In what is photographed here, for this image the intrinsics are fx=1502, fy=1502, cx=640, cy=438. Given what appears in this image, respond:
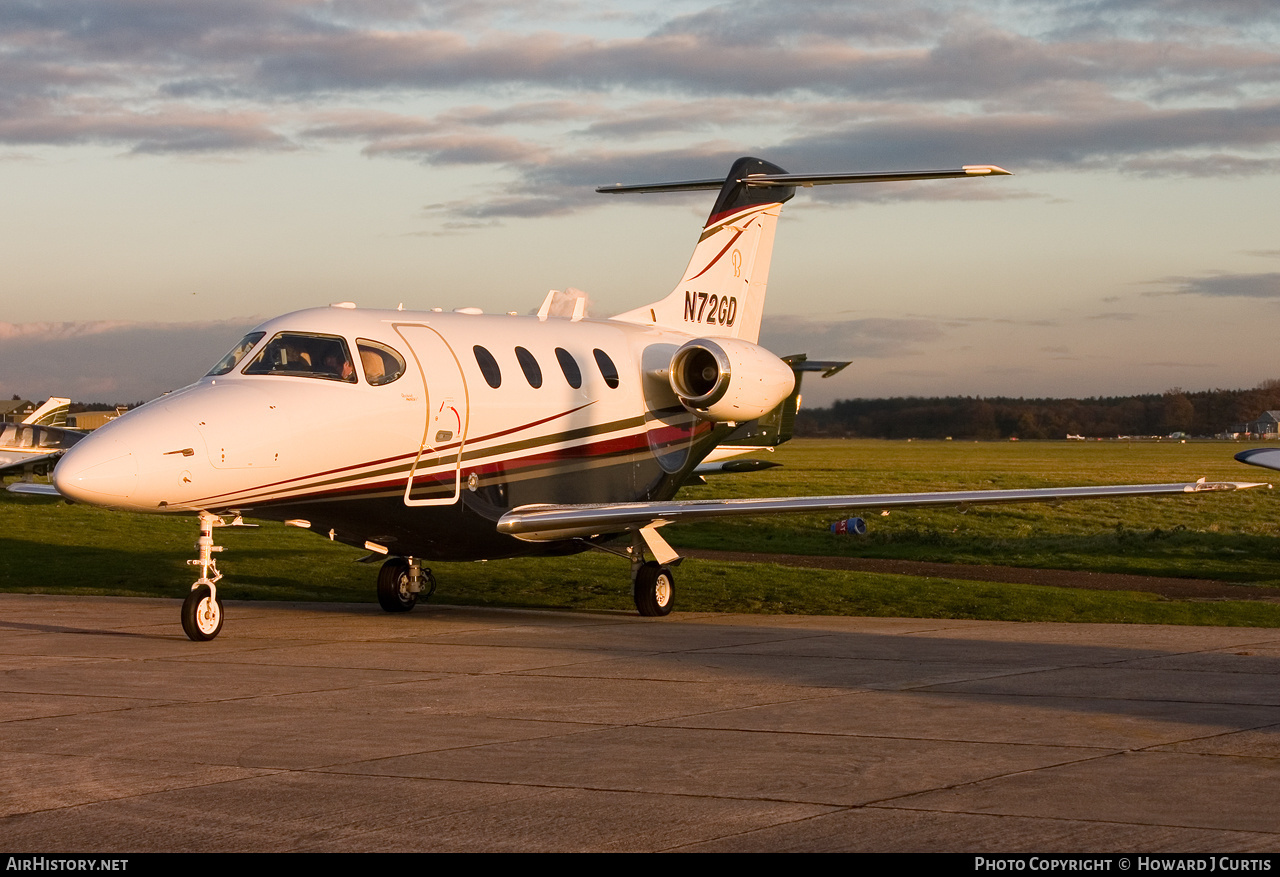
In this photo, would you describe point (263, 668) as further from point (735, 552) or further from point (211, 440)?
point (735, 552)

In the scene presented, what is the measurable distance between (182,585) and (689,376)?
852cm

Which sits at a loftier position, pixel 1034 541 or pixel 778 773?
pixel 778 773

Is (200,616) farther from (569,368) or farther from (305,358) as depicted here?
(569,368)

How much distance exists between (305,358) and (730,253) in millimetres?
8324

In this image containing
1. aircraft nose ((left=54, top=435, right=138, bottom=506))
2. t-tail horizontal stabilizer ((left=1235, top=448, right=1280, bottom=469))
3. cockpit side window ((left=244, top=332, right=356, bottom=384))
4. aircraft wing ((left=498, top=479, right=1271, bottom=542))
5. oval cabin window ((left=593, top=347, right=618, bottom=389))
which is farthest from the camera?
oval cabin window ((left=593, top=347, right=618, bottom=389))

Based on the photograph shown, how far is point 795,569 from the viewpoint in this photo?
2414 centimetres

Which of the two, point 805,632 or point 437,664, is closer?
point 437,664

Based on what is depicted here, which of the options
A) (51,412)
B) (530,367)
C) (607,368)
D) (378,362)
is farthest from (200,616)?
(51,412)

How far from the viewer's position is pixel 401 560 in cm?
1903

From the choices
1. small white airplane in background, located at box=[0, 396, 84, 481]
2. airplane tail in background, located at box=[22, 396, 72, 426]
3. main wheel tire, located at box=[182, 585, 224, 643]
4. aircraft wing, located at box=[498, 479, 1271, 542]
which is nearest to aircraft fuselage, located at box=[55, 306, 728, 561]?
aircraft wing, located at box=[498, 479, 1271, 542]

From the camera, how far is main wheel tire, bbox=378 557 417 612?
18.7 metres

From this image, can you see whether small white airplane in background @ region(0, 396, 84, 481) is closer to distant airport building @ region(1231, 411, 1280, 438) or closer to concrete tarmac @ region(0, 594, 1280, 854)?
concrete tarmac @ region(0, 594, 1280, 854)

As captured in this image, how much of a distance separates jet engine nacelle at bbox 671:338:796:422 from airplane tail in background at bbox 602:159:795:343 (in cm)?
188
